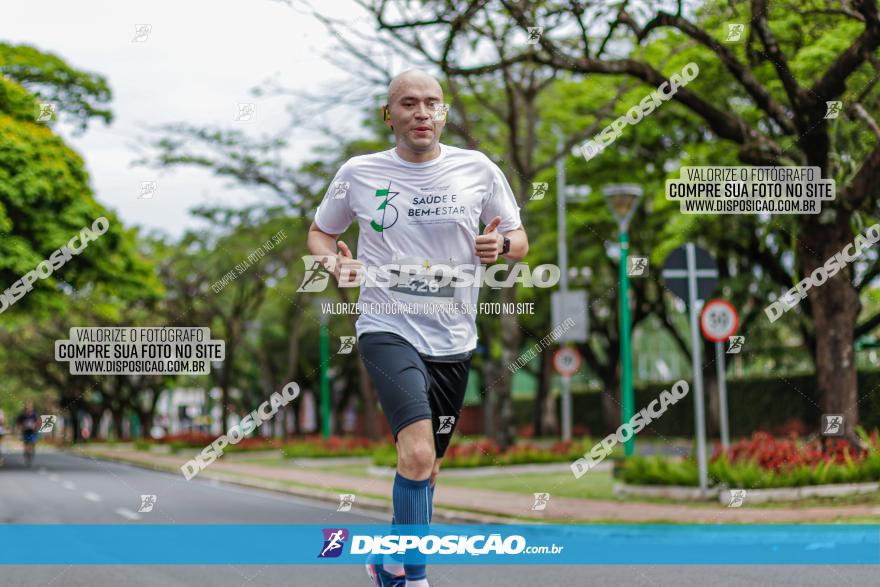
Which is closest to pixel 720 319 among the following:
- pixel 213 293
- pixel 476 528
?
pixel 476 528

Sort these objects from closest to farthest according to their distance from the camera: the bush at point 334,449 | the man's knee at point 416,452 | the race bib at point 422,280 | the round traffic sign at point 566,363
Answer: the man's knee at point 416,452 < the race bib at point 422,280 < the round traffic sign at point 566,363 < the bush at point 334,449

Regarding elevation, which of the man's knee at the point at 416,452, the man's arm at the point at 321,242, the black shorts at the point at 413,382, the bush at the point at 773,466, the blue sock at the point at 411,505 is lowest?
the bush at the point at 773,466

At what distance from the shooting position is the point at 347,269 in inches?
173

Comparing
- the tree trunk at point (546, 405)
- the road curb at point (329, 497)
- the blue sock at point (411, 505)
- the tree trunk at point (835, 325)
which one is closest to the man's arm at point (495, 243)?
the blue sock at point (411, 505)

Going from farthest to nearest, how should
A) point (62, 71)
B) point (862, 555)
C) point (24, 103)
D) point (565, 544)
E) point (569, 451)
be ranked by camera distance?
point (62, 71) < point (569, 451) < point (24, 103) < point (565, 544) < point (862, 555)

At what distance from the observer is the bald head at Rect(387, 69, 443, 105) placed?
14.4 feet

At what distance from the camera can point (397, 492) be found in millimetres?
4332

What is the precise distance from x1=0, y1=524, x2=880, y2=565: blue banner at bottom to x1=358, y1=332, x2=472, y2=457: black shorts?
183 cm

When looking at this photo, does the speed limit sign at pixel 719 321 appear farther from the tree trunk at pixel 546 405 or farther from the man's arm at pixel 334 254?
the tree trunk at pixel 546 405

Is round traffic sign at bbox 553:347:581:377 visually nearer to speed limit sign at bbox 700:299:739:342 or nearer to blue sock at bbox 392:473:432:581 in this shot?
speed limit sign at bbox 700:299:739:342

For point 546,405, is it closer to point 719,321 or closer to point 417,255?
point 719,321

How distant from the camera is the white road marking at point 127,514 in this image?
11.6 meters

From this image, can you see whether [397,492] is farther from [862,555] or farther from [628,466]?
[628,466]

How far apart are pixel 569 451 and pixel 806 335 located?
22.6 ft
